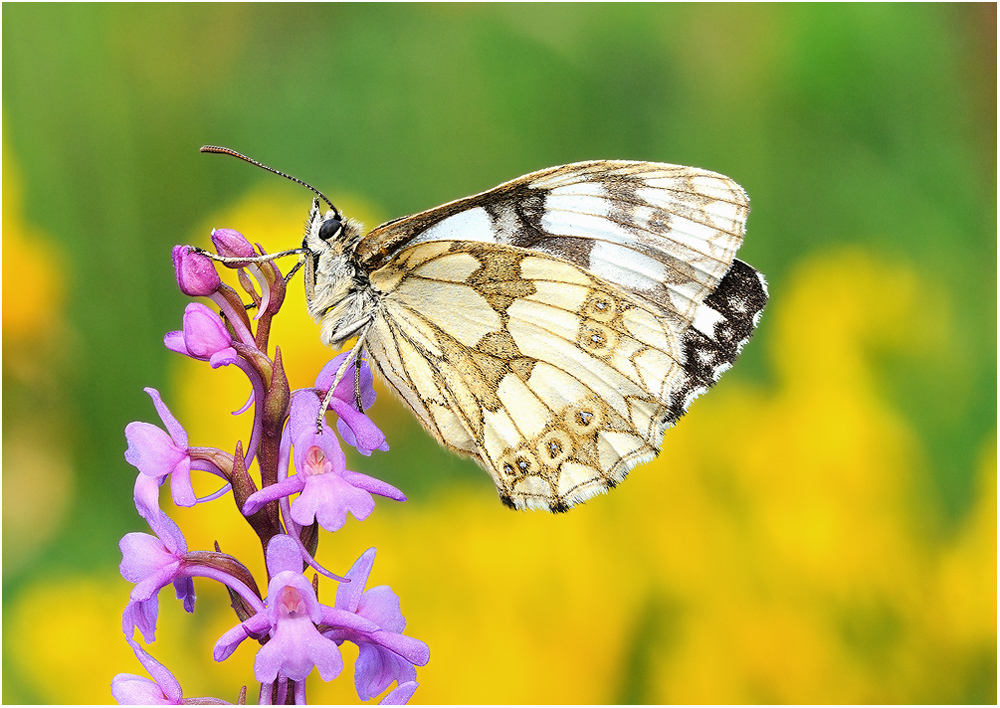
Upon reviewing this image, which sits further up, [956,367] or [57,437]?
[956,367]

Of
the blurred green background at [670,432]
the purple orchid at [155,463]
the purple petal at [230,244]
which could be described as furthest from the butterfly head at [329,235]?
the blurred green background at [670,432]

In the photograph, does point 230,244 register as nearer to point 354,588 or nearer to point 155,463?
point 155,463

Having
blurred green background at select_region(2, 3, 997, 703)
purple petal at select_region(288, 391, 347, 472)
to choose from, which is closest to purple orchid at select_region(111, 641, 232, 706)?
purple petal at select_region(288, 391, 347, 472)

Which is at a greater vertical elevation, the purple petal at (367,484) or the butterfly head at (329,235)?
the butterfly head at (329,235)

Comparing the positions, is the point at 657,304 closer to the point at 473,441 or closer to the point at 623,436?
the point at 623,436

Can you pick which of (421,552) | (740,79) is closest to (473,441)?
(421,552)

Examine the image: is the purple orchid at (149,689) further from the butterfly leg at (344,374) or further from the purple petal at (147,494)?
the butterfly leg at (344,374)

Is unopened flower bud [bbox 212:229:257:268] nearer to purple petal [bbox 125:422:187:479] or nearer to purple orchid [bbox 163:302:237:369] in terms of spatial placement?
purple orchid [bbox 163:302:237:369]
